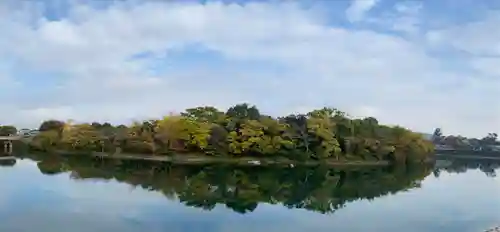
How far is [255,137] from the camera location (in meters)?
30.8

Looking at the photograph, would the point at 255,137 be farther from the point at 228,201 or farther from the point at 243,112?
the point at 228,201

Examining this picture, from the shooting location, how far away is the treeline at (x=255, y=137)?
31.2 meters

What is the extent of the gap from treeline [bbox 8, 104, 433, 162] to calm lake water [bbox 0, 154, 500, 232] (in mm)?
4024

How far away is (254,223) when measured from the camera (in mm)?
12641

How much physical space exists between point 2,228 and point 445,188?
18.2 m

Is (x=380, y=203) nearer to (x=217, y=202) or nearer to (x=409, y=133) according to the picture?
(x=217, y=202)

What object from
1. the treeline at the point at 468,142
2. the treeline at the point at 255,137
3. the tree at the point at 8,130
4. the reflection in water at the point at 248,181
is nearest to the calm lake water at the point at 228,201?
the reflection in water at the point at 248,181

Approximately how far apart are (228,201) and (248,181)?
5.95m

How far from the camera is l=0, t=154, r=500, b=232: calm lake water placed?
491 inches

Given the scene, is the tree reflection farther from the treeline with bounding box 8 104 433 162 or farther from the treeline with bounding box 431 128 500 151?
the treeline with bounding box 431 128 500 151

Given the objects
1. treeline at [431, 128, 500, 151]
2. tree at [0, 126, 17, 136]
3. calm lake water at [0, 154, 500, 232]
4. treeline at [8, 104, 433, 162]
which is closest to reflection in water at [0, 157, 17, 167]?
treeline at [8, 104, 433, 162]

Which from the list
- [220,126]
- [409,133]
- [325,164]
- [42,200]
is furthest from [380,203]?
[409,133]

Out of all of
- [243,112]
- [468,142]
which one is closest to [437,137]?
[468,142]

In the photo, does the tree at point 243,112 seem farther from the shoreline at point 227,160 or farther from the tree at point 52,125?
the tree at point 52,125
